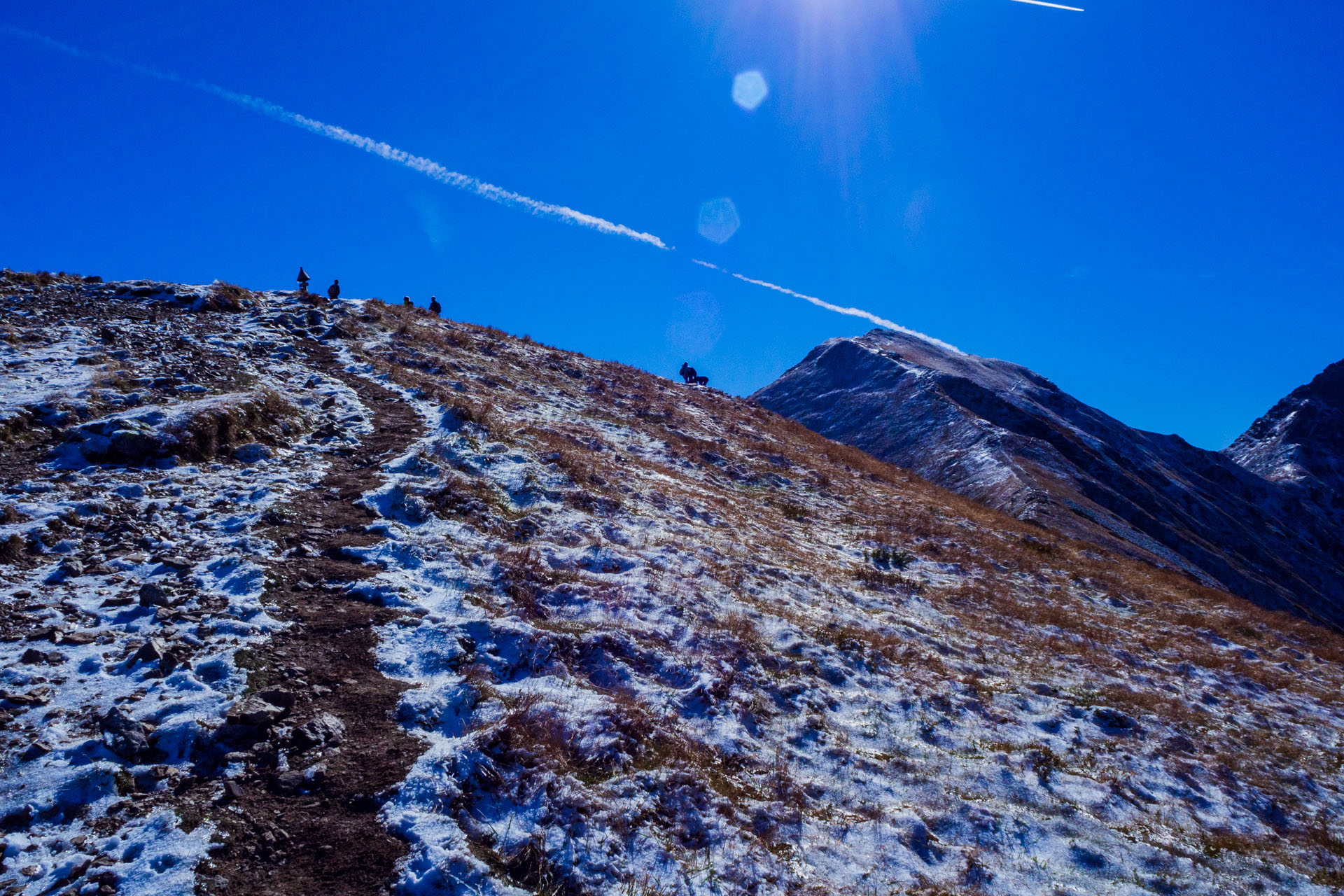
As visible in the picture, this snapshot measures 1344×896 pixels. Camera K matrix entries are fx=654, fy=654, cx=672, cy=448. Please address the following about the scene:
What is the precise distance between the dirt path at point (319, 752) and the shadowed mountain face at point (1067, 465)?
33.4m

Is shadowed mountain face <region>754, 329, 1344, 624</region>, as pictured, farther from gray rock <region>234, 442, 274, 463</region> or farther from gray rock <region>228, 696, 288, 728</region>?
gray rock <region>228, 696, 288, 728</region>

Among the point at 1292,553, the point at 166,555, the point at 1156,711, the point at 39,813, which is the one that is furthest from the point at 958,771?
the point at 1292,553

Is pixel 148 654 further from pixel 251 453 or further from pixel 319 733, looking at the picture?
pixel 251 453

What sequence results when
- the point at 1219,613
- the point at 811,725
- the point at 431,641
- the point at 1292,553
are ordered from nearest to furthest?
the point at 431,641, the point at 811,725, the point at 1219,613, the point at 1292,553

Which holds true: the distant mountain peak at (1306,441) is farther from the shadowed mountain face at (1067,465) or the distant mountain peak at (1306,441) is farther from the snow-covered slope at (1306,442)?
the shadowed mountain face at (1067,465)

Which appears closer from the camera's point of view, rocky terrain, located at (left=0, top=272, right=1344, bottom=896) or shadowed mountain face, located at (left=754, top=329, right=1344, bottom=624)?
rocky terrain, located at (left=0, top=272, right=1344, bottom=896)

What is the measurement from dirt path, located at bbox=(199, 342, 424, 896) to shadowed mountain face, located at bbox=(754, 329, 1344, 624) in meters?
33.4

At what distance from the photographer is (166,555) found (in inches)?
417

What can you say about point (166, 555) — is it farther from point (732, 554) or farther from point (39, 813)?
point (732, 554)

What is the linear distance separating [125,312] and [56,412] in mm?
11972

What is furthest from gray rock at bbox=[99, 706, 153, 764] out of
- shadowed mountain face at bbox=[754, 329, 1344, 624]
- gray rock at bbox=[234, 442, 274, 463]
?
shadowed mountain face at bbox=[754, 329, 1344, 624]

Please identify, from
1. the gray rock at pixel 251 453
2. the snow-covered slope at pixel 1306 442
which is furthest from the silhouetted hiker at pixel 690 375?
the snow-covered slope at pixel 1306 442

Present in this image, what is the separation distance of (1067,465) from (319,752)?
173ft

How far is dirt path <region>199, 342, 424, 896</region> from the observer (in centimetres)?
612
